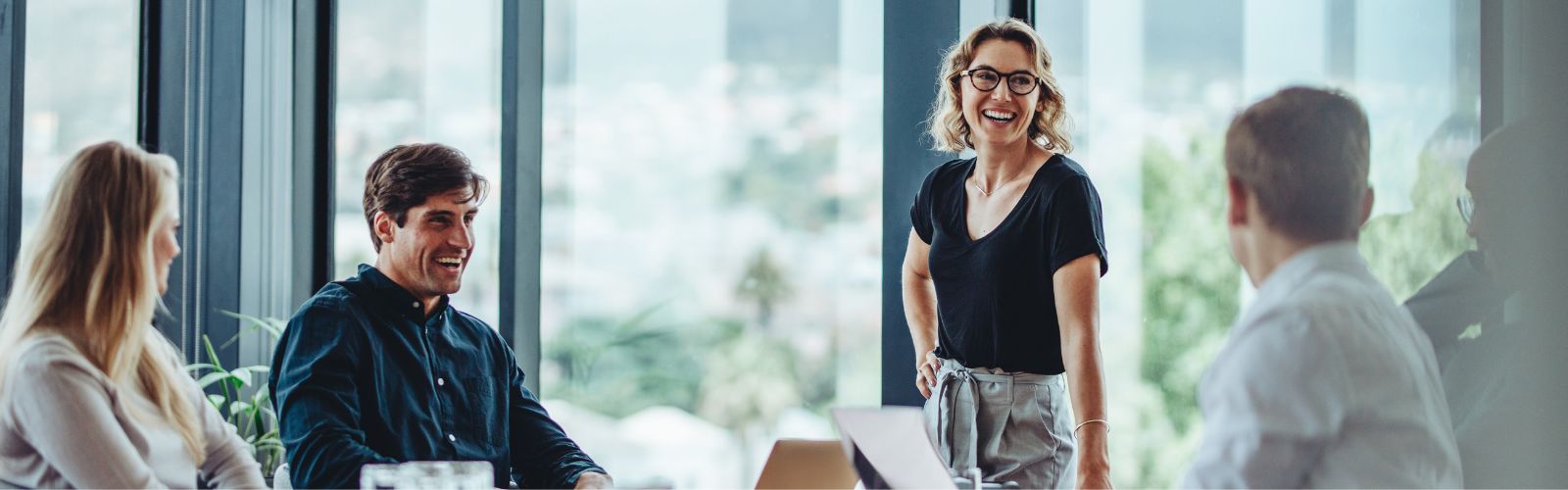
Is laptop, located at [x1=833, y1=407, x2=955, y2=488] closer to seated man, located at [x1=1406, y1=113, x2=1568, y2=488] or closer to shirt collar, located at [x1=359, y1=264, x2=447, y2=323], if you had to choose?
seated man, located at [x1=1406, y1=113, x2=1568, y2=488]

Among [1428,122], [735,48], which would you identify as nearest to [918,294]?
[735,48]

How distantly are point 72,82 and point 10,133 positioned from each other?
0.21m

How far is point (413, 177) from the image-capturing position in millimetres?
1931

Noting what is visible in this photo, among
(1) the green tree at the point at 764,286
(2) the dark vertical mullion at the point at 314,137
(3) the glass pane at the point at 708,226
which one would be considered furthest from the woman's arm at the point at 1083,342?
(2) the dark vertical mullion at the point at 314,137

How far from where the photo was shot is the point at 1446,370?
1.31m

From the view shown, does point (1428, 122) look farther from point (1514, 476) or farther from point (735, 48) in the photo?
point (735, 48)

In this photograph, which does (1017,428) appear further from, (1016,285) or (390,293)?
(390,293)

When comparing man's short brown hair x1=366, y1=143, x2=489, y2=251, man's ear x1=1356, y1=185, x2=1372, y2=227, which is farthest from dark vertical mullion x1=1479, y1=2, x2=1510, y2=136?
man's short brown hair x1=366, y1=143, x2=489, y2=251

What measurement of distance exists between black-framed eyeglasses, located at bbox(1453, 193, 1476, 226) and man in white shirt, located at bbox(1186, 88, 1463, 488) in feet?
0.77

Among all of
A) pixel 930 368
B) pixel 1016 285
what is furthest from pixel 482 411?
pixel 1016 285

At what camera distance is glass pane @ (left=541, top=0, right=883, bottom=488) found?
2814 mm

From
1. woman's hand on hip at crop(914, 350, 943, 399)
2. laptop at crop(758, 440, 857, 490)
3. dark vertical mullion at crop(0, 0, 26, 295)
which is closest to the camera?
laptop at crop(758, 440, 857, 490)

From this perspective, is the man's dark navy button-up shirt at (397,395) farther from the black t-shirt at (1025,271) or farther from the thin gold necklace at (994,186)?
the thin gold necklace at (994,186)

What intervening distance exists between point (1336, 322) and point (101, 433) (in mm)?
1388
